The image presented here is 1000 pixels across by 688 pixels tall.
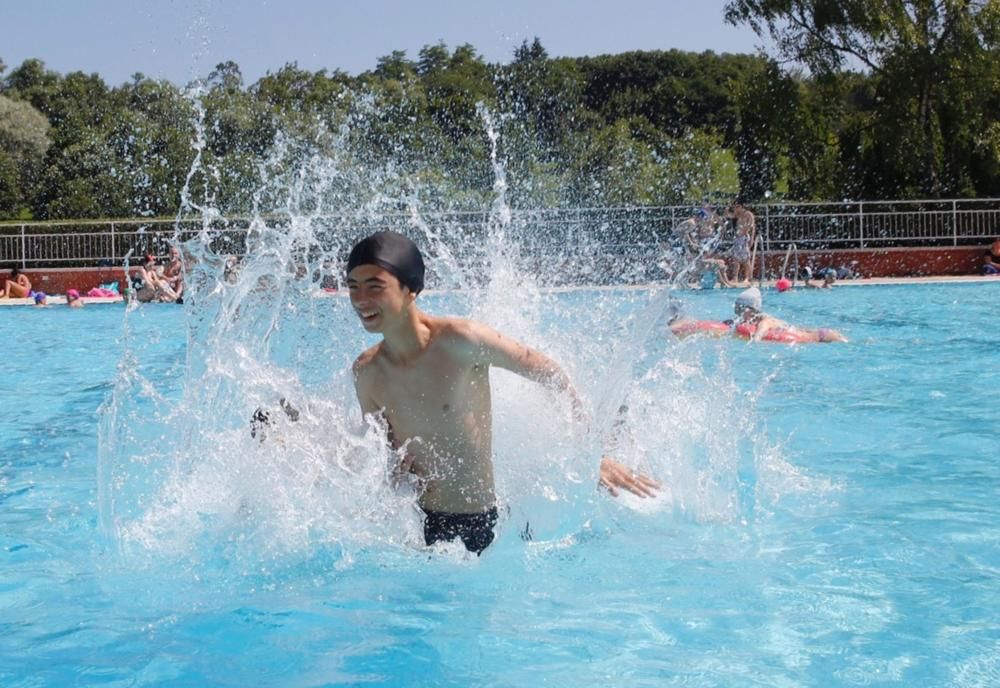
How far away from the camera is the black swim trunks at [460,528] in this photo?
427 centimetres

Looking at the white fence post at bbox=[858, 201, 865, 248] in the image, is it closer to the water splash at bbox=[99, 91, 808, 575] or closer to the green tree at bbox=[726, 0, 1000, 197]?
the green tree at bbox=[726, 0, 1000, 197]

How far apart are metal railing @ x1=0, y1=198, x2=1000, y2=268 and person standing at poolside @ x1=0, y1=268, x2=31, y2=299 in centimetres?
132

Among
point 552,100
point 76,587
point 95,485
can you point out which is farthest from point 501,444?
point 552,100

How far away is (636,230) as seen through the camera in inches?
897

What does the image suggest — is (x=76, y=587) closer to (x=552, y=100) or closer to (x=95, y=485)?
(x=95, y=485)

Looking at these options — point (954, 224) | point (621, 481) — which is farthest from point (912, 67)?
point (621, 481)

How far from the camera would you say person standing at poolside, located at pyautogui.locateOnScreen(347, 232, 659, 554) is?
3.88 metres

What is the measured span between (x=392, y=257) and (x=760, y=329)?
765cm

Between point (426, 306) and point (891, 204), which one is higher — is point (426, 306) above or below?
below

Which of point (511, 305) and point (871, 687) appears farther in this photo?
point (511, 305)

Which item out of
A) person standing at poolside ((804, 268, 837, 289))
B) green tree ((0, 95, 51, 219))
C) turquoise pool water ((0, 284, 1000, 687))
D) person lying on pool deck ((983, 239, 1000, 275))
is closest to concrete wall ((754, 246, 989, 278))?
person lying on pool deck ((983, 239, 1000, 275))

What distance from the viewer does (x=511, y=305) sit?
6.62 meters

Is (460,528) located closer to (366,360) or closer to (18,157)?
(366,360)

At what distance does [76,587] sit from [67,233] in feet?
67.1
